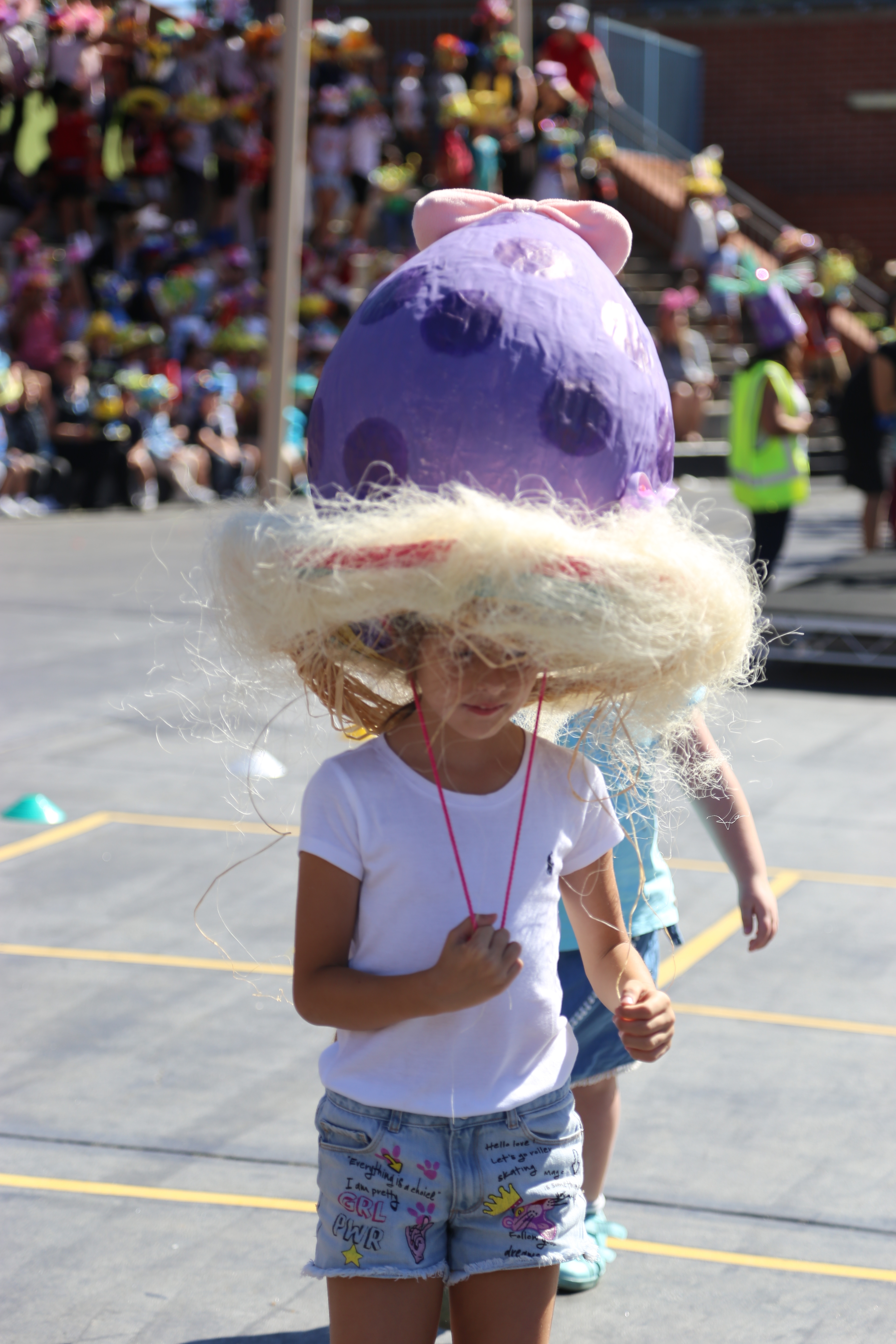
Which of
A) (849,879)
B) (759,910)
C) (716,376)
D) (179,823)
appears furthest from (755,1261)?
(716,376)

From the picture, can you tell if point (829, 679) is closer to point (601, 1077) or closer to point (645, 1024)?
point (601, 1077)

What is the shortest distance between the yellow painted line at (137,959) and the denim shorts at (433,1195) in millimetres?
2611

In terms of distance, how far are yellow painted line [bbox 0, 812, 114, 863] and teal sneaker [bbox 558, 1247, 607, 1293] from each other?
323 cm

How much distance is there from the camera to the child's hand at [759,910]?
8.75ft

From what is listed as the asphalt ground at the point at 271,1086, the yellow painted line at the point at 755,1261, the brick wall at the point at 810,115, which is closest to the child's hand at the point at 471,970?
the asphalt ground at the point at 271,1086

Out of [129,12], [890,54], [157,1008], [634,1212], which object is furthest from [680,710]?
[890,54]

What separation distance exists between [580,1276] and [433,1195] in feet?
3.65

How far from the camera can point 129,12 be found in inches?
779

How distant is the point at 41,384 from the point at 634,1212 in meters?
13.8

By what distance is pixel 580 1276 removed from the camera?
9.96ft

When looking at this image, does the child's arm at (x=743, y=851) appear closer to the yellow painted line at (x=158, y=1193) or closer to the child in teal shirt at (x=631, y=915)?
the child in teal shirt at (x=631, y=915)

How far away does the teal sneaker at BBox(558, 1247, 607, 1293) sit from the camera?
304 cm

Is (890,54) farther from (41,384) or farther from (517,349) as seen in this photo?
(517,349)

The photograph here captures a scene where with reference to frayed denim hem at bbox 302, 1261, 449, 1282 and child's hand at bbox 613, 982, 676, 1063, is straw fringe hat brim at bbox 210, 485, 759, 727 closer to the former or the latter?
child's hand at bbox 613, 982, 676, 1063
